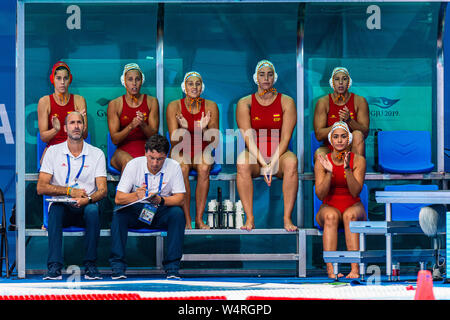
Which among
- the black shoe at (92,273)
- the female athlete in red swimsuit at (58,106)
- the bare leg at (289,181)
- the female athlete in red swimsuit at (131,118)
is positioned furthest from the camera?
the female athlete in red swimsuit at (131,118)

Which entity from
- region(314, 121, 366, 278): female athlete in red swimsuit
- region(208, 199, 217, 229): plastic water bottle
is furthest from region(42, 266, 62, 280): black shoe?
region(314, 121, 366, 278): female athlete in red swimsuit

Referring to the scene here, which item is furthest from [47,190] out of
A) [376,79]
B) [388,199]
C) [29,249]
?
[376,79]

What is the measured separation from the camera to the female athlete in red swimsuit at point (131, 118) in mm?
7262

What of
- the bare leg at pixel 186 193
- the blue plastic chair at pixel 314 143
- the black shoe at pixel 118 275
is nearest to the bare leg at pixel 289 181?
the blue plastic chair at pixel 314 143

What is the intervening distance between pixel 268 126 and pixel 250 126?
0.16m

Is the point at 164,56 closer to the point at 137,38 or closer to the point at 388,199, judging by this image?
the point at 137,38

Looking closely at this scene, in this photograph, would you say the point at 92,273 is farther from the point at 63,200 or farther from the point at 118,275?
the point at 63,200

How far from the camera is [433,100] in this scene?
791cm

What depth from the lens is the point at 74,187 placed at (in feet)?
22.2

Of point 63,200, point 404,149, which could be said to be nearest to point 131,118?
point 63,200

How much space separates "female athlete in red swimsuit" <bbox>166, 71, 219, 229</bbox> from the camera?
7.20 m

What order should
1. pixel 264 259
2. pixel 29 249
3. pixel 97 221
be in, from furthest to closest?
pixel 29 249, pixel 264 259, pixel 97 221

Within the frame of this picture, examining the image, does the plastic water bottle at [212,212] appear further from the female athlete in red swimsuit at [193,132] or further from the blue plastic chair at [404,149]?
the blue plastic chair at [404,149]
